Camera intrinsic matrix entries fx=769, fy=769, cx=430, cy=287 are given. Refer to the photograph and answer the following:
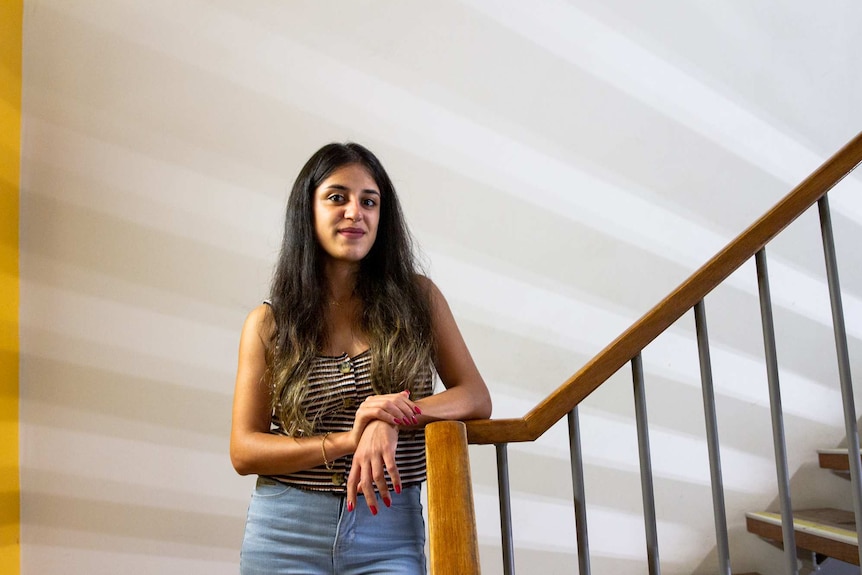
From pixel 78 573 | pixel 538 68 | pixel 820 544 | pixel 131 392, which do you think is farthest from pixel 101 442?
pixel 820 544

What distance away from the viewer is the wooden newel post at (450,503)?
3.93 feet

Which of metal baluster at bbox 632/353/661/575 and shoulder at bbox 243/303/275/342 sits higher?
shoulder at bbox 243/303/275/342

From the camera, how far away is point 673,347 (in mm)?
2773

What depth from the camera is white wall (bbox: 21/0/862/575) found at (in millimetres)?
2496

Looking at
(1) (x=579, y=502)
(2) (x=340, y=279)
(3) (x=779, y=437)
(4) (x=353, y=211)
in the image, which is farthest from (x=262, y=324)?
(3) (x=779, y=437)

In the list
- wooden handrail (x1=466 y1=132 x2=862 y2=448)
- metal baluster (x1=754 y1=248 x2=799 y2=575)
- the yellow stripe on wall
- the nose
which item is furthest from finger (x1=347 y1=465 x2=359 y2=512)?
the yellow stripe on wall

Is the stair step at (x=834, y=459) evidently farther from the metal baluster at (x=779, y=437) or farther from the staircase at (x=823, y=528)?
the metal baluster at (x=779, y=437)

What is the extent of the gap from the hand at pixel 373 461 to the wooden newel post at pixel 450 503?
0.07 m

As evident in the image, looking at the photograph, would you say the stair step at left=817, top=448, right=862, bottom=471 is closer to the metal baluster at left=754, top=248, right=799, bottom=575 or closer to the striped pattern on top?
the metal baluster at left=754, top=248, right=799, bottom=575

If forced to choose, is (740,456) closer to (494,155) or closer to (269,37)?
(494,155)

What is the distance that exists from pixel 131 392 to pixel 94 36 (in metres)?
1.21

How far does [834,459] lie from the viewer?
266 centimetres

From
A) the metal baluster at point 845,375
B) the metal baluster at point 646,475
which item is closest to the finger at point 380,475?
the metal baluster at point 646,475

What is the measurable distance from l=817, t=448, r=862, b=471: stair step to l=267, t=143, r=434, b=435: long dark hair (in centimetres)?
182
